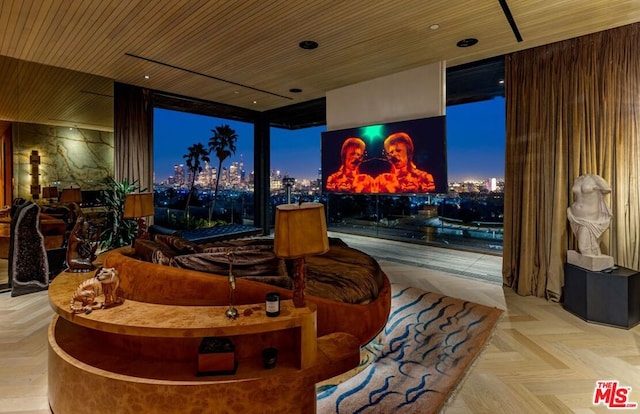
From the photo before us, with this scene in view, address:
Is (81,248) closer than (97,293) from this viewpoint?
No

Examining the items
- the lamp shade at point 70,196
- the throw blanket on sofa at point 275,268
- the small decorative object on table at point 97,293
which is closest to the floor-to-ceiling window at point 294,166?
the throw blanket on sofa at point 275,268

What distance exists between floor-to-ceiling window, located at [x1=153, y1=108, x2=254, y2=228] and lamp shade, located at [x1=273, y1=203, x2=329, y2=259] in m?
5.63

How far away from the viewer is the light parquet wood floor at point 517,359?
2.02 m

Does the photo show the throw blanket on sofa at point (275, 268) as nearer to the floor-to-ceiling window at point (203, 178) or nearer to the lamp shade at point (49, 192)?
the lamp shade at point (49, 192)

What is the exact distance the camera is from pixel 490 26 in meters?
3.48

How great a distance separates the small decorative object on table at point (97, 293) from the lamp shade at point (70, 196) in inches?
145

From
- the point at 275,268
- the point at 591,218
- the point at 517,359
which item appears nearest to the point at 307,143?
the point at 591,218

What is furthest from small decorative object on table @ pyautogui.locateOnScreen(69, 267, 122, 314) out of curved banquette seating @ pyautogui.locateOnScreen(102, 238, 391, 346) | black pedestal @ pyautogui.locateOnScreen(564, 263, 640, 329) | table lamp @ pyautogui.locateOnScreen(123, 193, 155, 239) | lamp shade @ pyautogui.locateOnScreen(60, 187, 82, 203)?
black pedestal @ pyautogui.locateOnScreen(564, 263, 640, 329)

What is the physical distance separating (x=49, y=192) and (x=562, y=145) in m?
6.39

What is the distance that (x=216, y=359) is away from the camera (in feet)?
5.07

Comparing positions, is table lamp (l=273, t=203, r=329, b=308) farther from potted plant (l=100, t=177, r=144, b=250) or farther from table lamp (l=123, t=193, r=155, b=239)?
potted plant (l=100, t=177, r=144, b=250)

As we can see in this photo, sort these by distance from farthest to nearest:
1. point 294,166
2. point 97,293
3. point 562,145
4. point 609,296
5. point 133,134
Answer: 1. point 294,166
2. point 133,134
3. point 562,145
4. point 609,296
5. point 97,293

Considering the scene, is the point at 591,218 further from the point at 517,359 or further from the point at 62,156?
the point at 62,156

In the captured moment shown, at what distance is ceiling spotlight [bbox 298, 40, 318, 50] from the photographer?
3910 millimetres
